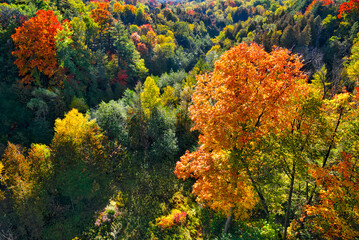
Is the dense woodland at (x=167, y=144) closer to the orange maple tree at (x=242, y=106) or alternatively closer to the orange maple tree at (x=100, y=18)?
the orange maple tree at (x=242, y=106)

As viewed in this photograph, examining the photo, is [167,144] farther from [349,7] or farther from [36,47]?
[349,7]

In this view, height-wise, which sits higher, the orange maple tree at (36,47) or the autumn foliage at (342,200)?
the orange maple tree at (36,47)

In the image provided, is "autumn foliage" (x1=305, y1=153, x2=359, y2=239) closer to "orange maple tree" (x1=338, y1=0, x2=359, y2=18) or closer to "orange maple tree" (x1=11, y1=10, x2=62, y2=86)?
"orange maple tree" (x1=11, y1=10, x2=62, y2=86)

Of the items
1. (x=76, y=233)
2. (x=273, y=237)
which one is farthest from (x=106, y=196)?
(x=273, y=237)

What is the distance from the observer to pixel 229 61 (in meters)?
8.30

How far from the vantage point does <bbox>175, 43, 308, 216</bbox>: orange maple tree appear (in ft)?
26.7

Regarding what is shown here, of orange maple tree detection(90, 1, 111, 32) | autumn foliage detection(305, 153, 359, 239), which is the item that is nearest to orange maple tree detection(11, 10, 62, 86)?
orange maple tree detection(90, 1, 111, 32)

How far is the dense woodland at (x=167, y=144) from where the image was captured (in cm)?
816

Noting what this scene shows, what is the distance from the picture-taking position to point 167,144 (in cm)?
2302

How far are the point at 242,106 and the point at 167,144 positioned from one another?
1598cm

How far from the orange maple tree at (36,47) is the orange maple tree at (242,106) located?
25024 mm

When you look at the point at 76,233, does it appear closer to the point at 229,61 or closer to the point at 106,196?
the point at 106,196

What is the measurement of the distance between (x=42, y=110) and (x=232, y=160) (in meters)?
25.3

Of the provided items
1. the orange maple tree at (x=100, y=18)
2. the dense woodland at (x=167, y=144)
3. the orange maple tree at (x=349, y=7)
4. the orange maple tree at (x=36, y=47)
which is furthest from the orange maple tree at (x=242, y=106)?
the orange maple tree at (x=349, y=7)
